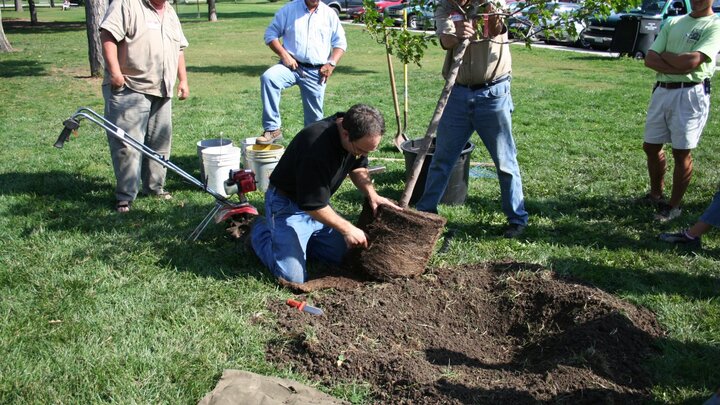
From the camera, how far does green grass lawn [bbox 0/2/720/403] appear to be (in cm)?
335

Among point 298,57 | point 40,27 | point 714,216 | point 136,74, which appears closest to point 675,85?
point 714,216

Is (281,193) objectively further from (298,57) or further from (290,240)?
(298,57)

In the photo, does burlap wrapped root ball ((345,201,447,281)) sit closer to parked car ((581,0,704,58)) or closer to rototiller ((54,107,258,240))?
rototiller ((54,107,258,240))

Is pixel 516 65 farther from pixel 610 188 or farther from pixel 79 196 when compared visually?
pixel 79 196

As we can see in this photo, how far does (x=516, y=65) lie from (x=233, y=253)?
43.8ft

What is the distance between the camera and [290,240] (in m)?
4.39

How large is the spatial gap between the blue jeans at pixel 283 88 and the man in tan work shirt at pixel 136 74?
1085mm

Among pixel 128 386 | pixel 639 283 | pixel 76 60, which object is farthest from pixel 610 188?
pixel 76 60

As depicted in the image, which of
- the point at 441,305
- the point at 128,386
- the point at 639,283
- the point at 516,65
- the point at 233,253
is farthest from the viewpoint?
the point at 516,65

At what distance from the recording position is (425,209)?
17.4ft

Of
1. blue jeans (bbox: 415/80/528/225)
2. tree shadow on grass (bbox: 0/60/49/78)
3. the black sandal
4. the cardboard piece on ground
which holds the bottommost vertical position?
the cardboard piece on ground

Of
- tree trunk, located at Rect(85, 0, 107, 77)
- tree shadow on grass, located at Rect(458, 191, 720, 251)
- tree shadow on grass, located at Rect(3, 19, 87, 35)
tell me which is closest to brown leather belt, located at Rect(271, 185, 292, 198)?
tree shadow on grass, located at Rect(458, 191, 720, 251)

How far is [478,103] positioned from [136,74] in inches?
126

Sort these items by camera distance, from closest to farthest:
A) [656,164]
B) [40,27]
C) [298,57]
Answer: [656,164] < [298,57] < [40,27]
